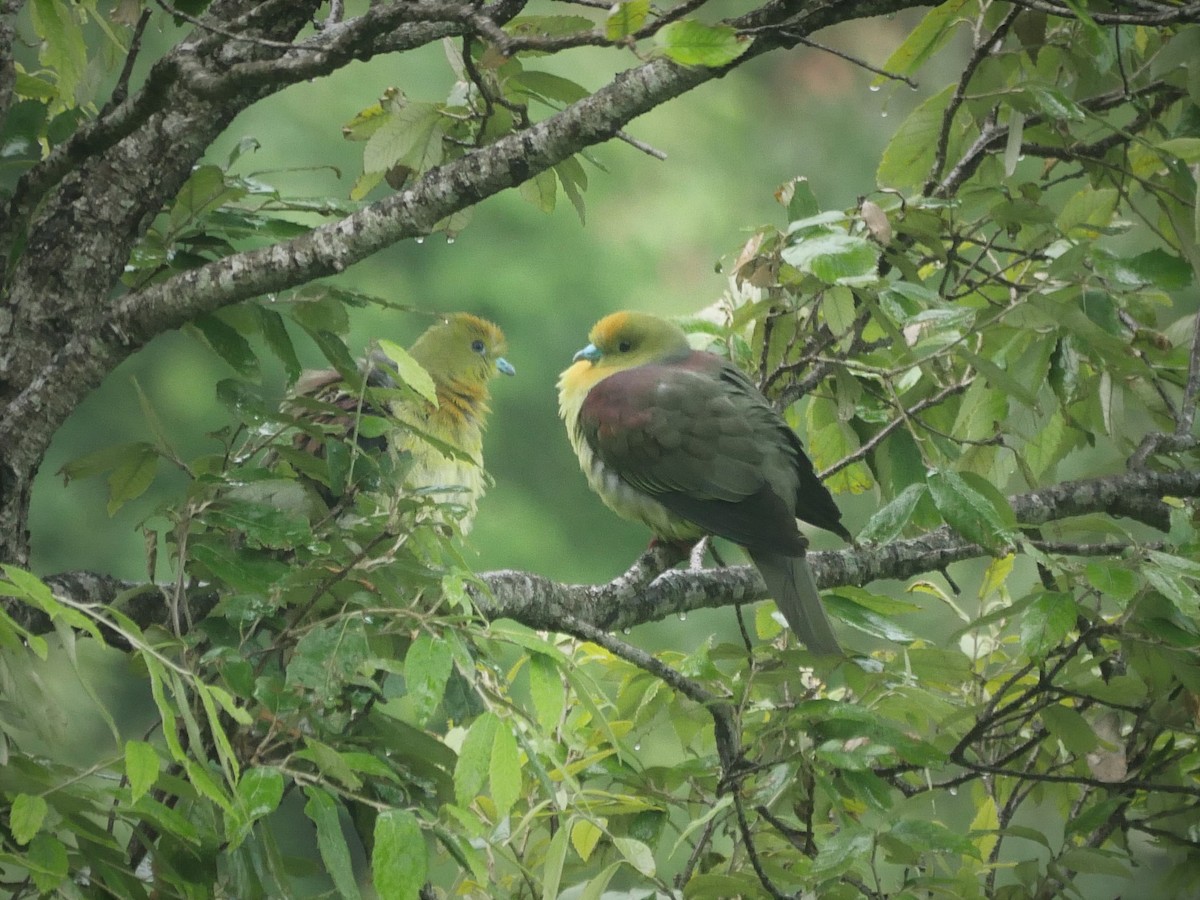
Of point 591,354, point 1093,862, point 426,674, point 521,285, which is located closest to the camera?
point 426,674

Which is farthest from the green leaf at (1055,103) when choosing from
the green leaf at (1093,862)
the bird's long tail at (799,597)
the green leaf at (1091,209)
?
the green leaf at (1093,862)

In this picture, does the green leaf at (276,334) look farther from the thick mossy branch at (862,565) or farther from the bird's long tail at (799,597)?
the bird's long tail at (799,597)

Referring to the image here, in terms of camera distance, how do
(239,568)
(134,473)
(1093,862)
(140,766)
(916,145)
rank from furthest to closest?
1. (916,145)
2. (1093,862)
3. (134,473)
4. (239,568)
5. (140,766)

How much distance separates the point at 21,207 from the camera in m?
1.35

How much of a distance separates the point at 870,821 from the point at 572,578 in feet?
8.13

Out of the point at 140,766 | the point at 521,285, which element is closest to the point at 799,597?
the point at 140,766

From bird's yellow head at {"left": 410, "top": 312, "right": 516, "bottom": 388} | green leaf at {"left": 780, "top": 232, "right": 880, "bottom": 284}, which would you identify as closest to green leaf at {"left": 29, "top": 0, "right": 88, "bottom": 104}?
green leaf at {"left": 780, "top": 232, "right": 880, "bottom": 284}

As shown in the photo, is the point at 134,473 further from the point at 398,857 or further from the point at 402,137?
the point at 398,857

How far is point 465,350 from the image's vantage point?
9.31ft

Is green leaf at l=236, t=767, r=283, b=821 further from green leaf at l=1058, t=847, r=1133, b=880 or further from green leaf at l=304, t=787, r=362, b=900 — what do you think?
green leaf at l=1058, t=847, r=1133, b=880

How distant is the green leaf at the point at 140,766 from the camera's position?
82 centimetres

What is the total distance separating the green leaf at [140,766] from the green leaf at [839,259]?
2.65ft

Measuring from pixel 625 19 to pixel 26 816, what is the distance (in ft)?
2.38

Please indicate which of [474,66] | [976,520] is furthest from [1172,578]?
[474,66]
